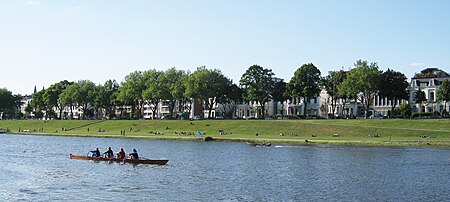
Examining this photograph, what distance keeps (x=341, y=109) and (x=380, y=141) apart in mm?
84126

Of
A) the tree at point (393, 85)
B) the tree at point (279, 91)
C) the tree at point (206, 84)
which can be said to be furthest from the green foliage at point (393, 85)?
the tree at point (206, 84)

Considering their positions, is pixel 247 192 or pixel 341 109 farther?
pixel 341 109

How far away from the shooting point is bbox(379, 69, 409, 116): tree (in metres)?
144

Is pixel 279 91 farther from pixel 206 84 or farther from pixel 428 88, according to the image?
pixel 428 88

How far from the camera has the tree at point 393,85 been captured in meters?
144

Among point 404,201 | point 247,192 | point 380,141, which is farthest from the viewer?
point 380,141

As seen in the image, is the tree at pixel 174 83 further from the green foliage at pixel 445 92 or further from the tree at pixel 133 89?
the green foliage at pixel 445 92

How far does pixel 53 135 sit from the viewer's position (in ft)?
472

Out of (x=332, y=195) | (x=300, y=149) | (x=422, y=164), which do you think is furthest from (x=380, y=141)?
(x=332, y=195)

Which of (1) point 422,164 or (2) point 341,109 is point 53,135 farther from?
(1) point 422,164

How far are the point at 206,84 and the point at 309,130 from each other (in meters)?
57.4

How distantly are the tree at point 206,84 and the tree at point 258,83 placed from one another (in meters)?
11.3

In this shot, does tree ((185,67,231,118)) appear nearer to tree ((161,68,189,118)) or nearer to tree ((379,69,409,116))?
tree ((161,68,189,118))

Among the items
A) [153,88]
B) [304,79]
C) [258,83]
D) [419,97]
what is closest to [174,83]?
[153,88]
